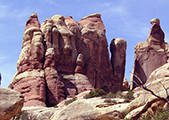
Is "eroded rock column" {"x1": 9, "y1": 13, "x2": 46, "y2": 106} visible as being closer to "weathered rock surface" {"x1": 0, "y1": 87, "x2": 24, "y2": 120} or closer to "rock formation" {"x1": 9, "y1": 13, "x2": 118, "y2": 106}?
"rock formation" {"x1": 9, "y1": 13, "x2": 118, "y2": 106}

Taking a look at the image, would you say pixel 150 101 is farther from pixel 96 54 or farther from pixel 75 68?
pixel 96 54

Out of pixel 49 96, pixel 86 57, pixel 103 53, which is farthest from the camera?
pixel 103 53

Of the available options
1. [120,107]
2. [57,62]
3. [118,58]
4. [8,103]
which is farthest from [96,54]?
[8,103]

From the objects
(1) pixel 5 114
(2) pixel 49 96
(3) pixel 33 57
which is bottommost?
(1) pixel 5 114

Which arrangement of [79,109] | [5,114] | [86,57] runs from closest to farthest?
[5,114] → [79,109] → [86,57]

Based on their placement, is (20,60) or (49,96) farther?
(20,60)

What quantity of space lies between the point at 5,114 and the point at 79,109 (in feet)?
31.0

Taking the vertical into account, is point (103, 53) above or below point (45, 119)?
above

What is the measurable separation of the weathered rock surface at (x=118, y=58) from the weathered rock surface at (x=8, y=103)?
5059cm

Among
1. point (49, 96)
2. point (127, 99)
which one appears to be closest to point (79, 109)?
point (127, 99)

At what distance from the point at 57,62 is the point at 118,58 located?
60.7ft

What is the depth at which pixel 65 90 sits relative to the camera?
62375 millimetres

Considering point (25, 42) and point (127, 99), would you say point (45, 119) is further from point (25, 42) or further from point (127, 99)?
point (25, 42)

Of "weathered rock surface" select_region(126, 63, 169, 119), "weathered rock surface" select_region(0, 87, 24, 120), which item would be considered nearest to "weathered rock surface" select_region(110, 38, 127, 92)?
"weathered rock surface" select_region(126, 63, 169, 119)
